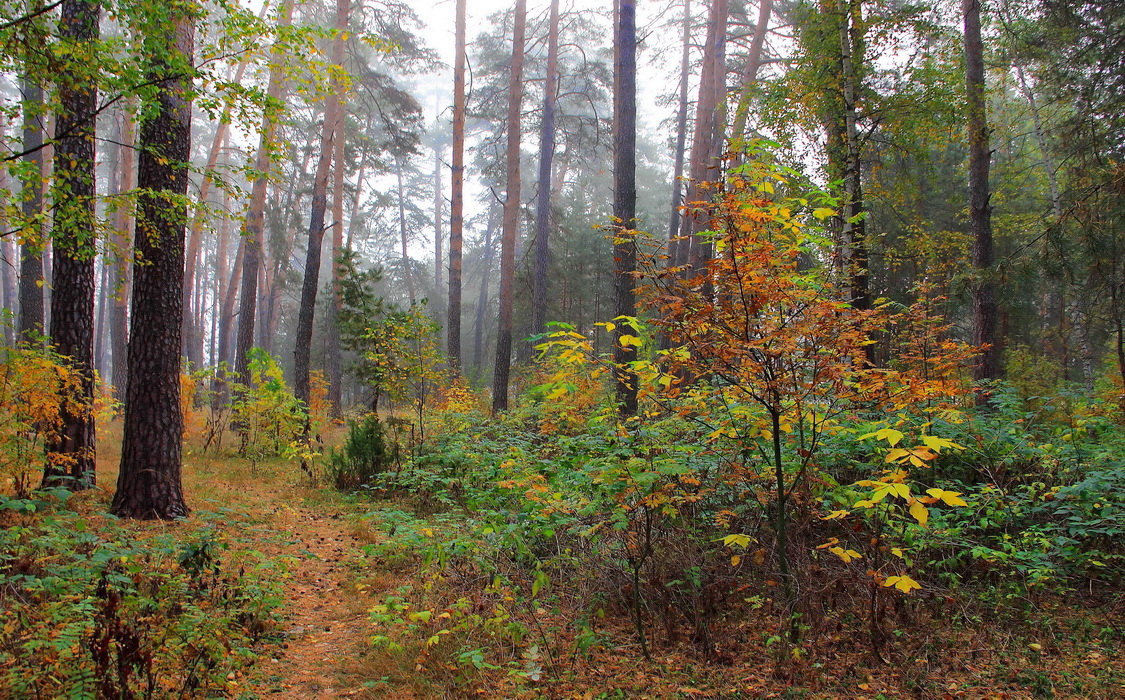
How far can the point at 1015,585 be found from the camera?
11.9ft

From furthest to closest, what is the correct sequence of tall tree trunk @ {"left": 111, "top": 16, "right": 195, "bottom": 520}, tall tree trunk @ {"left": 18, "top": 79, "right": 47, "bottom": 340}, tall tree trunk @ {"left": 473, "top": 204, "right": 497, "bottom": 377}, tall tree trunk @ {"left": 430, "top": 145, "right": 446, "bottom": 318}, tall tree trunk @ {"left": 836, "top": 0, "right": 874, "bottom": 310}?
1. tall tree trunk @ {"left": 430, "top": 145, "right": 446, "bottom": 318}
2. tall tree trunk @ {"left": 473, "top": 204, "right": 497, "bottom": 377}
3. tall tree trunk @ {"left": 836, "top": 0, "right": 874, "bottom": 310}
4. tall tree trunk @ {"left": 111, "top": 16, "right": 195, "bottom": 520}
5. tall tree trunk @ {"left": 18, "top": 79, "right": 47, "bottom": 340}

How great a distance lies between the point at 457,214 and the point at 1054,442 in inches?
487

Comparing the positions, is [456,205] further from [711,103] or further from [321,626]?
[321,626]

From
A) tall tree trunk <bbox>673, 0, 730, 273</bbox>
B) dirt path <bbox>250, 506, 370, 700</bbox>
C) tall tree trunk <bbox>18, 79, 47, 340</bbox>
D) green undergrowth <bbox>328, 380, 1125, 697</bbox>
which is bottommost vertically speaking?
dirt path <bbox>250, 506, 370, 700</bbox>

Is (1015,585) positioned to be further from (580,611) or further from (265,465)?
(265,465)

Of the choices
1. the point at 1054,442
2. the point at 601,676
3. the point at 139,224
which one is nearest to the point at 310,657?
the point at 601,676

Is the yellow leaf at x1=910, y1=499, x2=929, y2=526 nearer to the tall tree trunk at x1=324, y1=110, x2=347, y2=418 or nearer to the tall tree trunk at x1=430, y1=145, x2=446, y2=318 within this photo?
the tall tree trunk at x1=324, y1=110, x2=347, y2=418

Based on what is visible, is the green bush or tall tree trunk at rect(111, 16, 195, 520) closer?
tall tree trunk at rect(111, 16, 195, 520)

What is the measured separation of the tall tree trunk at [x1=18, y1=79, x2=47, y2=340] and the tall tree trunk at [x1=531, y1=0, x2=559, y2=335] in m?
8.74

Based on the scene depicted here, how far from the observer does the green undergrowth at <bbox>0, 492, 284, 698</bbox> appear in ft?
8.04

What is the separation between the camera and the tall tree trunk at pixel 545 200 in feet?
43.9

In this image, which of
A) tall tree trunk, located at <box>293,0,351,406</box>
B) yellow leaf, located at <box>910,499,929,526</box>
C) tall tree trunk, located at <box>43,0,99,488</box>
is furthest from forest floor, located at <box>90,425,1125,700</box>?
tall tree trunk, located at <box>293,0,351,406</box>

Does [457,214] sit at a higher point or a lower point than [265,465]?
higher

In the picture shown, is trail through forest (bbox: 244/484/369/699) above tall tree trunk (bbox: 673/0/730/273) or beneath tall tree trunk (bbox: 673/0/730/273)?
beneath
